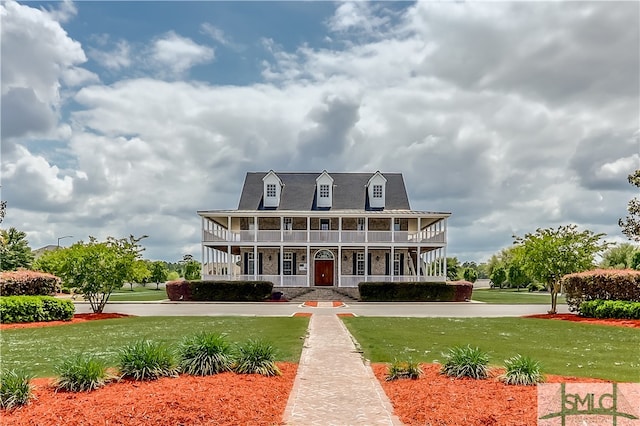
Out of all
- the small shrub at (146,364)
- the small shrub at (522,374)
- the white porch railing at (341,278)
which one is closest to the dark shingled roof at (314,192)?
the white porch railing at (341,278)

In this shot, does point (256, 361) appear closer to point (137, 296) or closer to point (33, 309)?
point (33, 309)

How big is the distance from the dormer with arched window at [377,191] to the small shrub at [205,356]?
36.1 metres

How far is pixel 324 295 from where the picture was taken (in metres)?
40.0

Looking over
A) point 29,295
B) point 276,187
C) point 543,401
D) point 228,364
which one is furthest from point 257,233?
point 543,401

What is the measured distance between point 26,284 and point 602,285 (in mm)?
23656

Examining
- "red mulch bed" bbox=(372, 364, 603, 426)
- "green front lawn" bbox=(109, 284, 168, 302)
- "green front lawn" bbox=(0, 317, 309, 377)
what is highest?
"red mulch bed" bbox=(372, 364, 603, 426)

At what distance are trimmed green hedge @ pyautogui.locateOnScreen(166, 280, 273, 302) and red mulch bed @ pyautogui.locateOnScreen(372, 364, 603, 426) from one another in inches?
1141

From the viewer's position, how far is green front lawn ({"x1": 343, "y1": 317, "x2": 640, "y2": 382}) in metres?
11.0

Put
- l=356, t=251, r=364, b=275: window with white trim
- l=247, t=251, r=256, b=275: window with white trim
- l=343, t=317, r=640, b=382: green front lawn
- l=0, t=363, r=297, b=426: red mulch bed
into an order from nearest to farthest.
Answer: l=0, t=363, r=297, b=426: red mulch bed < l=343, t=317, r=640, b=382: green front lawn < l=356, t=251, r=364, b=275: window with white trim < l=247, t=251, r=256, b=275: window with white trim

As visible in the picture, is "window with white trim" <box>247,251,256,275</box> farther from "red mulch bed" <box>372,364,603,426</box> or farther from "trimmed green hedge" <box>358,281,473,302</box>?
"red mulch bed" <box>372,364,603,426</box>

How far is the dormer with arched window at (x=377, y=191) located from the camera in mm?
45031

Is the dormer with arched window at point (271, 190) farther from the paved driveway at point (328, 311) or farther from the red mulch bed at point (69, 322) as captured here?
the red mulch bed at point (69, 322)

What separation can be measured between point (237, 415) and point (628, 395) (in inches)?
214

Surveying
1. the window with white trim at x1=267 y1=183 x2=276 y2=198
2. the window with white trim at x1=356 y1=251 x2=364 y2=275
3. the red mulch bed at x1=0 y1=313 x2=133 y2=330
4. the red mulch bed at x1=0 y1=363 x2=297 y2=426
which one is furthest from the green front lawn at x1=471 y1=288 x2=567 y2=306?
the red mulch bed at x1=0 y1=363 x2=297 y2=426
